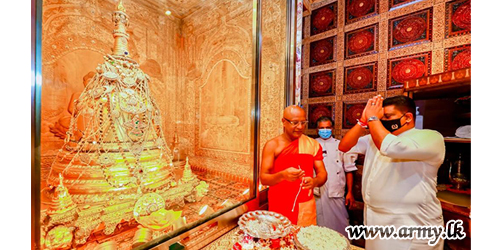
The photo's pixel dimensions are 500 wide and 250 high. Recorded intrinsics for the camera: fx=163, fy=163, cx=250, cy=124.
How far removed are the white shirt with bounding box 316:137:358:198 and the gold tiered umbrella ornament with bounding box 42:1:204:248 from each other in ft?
9.11

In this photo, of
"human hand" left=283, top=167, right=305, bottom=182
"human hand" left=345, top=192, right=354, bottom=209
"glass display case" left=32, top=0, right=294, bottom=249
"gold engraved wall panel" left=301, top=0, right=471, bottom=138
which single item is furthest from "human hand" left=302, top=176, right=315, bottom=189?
"gold engraved wall panel" left=301, top=0, right=471, bottom=138

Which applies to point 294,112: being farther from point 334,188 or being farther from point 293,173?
point 334,188

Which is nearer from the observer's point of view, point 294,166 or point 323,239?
point 323,239

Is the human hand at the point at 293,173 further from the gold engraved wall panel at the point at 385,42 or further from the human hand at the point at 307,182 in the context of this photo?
the gold engraved wall panel at the point at 385,42

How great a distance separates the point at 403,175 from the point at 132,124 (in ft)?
8.72

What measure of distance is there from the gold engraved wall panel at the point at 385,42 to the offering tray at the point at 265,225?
8.79ft

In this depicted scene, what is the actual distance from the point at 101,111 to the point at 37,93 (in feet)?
1.11

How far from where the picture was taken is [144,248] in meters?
1.14

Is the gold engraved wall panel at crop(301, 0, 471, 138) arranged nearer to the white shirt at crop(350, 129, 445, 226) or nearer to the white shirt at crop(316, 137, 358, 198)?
the white shirt at crop(316, 137, 358, 198)

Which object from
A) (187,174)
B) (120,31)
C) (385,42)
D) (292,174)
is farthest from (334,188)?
(120,31)

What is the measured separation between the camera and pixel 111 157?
1.16 meters

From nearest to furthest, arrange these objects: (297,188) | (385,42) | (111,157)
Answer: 1. (111,157)
2. (297,188)
3. (385,42)

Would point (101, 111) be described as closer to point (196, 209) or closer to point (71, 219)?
point (71, 219)

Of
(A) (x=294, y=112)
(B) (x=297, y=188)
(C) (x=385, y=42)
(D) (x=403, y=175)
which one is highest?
(C) (x=385, y=42)
